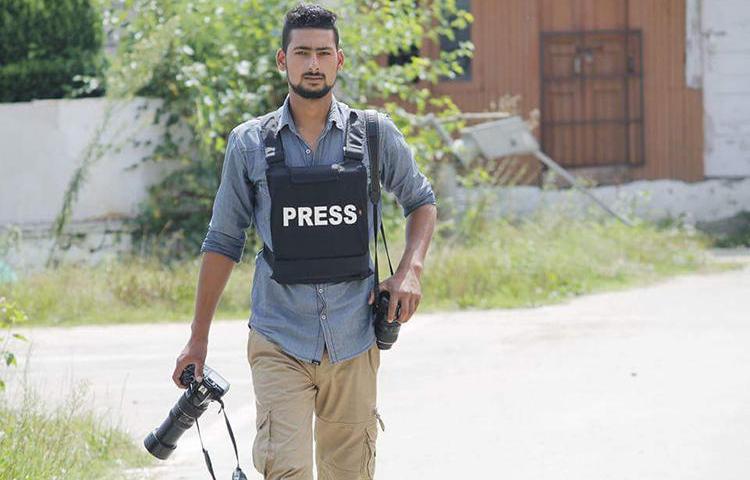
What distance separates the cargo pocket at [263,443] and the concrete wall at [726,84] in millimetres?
12275

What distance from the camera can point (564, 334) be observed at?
9680 millimetres

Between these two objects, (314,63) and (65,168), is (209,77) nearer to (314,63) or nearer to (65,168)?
(65,168)

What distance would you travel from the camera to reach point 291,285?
4.32 m

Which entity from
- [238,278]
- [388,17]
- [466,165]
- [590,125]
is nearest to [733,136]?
[590,125]

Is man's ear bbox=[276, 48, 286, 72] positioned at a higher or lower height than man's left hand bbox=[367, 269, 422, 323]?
higher

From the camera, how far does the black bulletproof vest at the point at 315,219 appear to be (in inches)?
169

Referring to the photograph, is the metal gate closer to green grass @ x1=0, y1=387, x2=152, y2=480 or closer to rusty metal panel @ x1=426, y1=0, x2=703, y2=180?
rusty metal panel @ x1=426, y1=0, x2=703, y2=180

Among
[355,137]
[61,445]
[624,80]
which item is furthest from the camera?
[624,80]

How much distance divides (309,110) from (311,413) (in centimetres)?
92

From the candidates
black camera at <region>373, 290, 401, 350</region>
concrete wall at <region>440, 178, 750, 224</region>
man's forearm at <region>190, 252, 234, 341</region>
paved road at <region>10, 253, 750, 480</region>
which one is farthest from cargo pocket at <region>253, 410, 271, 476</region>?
concrete wall at <region>440, 178, 750, 224</region>

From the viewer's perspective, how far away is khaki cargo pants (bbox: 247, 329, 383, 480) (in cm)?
425

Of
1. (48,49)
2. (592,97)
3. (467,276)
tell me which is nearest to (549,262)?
(467,276)

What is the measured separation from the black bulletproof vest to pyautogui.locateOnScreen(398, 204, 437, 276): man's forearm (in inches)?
5.4

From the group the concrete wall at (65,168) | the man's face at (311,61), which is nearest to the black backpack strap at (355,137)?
the man's face at (311,61)
